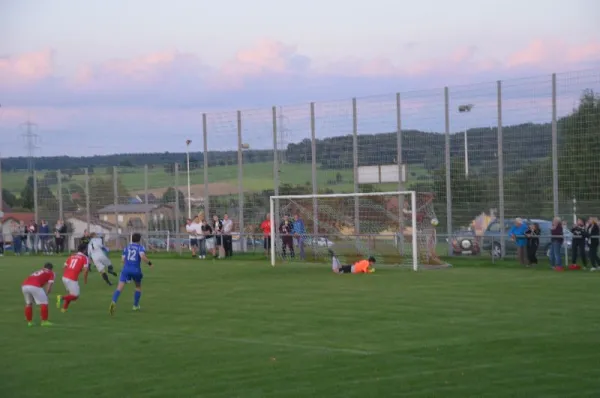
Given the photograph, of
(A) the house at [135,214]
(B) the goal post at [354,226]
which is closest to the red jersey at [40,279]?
(B) the goal post at [354,226]

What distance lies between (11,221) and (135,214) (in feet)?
32.4

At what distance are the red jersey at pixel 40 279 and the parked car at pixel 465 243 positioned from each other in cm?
1808

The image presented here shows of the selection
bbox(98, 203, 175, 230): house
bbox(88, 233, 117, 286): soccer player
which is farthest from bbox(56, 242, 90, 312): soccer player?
bbox(98, 203, 175, 230): house

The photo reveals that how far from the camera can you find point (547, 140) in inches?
1240

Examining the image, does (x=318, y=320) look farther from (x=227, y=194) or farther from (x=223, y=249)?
(x=227, y=194)

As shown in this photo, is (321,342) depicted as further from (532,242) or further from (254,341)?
(532,242)

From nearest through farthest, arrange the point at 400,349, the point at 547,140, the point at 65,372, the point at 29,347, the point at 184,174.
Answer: the point at 65,372 → the point at 400,349 → the point at 29,347 → the point at 547,140 → the point at 184,174

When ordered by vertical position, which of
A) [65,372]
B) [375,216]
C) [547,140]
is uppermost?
[547,140]

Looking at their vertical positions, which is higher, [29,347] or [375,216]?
[375,216]

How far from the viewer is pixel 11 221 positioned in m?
50.7

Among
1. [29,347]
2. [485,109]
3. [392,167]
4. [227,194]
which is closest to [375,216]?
[392,167]

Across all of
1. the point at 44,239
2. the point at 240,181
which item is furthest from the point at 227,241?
the point at 44,239

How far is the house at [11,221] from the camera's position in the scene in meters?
48.8

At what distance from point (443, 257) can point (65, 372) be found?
21.3m
